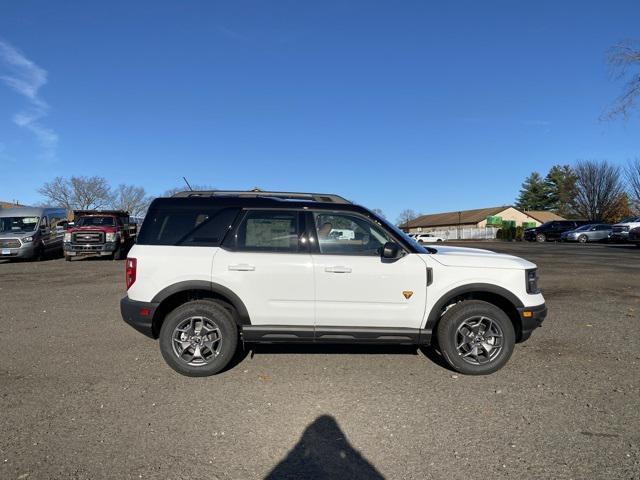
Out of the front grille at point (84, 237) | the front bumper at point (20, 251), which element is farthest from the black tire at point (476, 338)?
the front bumper at point (20, 251)

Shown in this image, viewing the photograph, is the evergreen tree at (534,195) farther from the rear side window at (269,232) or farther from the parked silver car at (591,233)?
the rear side window at (269,232)

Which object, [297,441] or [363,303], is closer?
[297,441]

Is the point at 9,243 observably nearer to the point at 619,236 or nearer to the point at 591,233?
the point at 619,236

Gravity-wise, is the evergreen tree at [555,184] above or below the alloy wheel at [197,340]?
above

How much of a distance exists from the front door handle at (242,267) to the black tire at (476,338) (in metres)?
2.12

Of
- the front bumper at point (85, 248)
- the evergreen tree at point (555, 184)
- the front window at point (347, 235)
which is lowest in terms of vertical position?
the front bumper at point (85, 248)

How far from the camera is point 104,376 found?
4480mm

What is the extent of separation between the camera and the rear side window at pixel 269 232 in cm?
462

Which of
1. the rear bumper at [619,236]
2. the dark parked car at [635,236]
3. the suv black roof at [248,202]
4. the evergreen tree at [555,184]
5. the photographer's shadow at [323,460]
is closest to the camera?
the photographer's shadow at [323,460]

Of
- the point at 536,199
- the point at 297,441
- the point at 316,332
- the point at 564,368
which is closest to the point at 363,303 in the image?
the point at 316,332

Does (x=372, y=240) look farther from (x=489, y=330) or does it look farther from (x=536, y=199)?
(x=536, y=199)

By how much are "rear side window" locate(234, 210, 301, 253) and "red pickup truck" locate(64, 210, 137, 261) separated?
15.1m

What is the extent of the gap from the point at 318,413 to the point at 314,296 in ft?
4.04

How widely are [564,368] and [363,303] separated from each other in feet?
7.74
